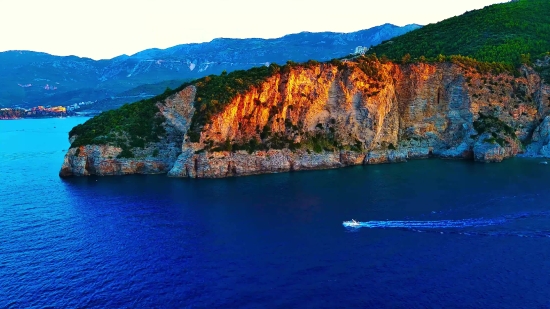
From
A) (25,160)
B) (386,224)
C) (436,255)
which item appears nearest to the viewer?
(436,255)

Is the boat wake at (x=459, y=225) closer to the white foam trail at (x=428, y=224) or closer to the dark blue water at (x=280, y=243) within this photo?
the white foam trail at (x=428, y=224)

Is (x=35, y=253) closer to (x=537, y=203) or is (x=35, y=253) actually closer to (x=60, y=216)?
(x=60, y=216)

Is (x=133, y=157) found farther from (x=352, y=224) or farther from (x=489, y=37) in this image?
(x=489, y=37)

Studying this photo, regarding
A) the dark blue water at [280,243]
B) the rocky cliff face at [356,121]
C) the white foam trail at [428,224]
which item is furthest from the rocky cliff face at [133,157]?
the white foam trail at [428,224]

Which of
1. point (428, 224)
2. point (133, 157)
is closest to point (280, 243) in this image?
point (428, 224)

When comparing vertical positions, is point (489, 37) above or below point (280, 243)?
above

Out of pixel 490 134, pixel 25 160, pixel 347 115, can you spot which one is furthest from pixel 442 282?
pixel 25 160

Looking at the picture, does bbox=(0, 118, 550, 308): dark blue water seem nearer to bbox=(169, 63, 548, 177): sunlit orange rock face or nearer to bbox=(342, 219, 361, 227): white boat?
bbox=(342, 219, 361, 227): white boat
